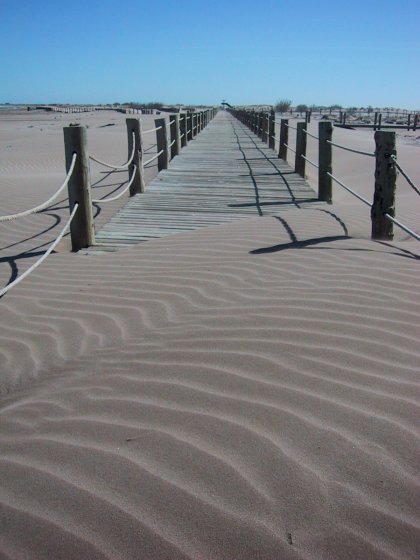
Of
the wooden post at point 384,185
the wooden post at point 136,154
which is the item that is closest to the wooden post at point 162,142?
the wooden post at point 136,154

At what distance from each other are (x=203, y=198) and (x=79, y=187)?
3056 millimetres

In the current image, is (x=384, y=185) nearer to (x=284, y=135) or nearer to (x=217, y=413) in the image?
(x=217, y=413)

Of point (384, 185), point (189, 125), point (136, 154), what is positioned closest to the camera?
point (384, 185)

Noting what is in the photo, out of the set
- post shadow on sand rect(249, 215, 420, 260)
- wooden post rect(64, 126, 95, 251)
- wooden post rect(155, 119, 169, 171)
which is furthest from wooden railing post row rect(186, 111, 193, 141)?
post shadow on sand rect(249, 215, 420, 260)

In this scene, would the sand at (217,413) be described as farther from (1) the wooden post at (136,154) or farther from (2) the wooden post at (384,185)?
(1) the wooden post at (136,154)

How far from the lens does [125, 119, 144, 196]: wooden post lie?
8.14 metres

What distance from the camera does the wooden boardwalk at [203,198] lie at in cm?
648

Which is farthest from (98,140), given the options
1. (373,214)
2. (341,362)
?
(341,362)

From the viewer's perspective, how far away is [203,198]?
838 centimetres

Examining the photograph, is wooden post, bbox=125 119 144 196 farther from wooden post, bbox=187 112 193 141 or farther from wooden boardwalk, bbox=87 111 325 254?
wooden post, bbox=187 112 193 141

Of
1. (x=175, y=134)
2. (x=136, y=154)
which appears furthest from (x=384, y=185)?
(x=175, y=134)

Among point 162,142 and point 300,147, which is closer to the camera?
point 300,147

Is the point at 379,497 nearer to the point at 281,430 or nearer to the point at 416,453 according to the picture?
the point at 416,453

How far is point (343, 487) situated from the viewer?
1956mm
